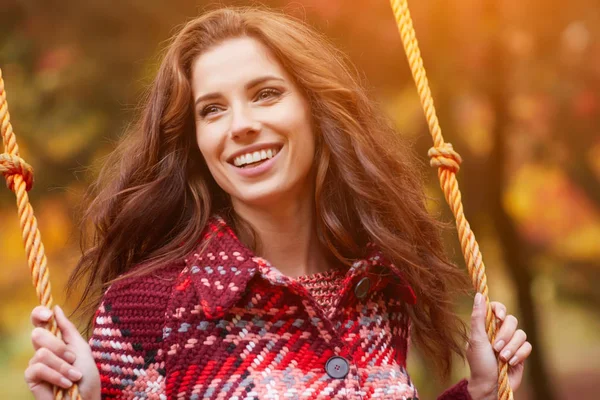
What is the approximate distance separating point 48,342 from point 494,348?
3.63 feet

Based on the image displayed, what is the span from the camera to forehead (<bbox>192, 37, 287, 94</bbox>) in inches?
95.9

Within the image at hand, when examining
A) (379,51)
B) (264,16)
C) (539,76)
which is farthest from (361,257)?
(539,76)

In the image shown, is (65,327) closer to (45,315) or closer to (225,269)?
(45,315)

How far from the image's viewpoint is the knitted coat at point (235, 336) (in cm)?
223

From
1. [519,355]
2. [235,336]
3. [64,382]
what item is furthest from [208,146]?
[519,355]

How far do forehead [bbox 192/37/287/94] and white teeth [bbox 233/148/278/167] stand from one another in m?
0.19

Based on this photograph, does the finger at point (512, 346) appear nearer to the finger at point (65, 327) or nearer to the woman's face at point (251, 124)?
the woman's face at point (251, 124)

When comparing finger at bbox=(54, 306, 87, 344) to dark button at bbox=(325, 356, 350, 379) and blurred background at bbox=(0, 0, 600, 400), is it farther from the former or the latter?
blurred background at bbox=(0, 0, 600, 400)

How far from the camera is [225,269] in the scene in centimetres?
235

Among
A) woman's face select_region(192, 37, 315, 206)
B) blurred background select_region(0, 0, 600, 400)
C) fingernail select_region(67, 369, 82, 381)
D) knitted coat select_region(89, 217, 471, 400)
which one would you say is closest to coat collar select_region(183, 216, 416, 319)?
A: knitted coat select_region(89, 217, 471, 400)

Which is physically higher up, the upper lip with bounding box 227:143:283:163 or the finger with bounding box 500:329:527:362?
the upper lip with bounding box 227:143:283:163

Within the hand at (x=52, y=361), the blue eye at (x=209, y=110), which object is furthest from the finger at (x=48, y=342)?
the blue eye at (x=209, y=110)

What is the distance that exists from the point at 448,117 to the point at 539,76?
0.70m

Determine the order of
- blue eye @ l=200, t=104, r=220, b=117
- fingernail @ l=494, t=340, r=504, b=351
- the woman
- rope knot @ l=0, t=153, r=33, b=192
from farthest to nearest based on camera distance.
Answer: blue eye @ l=200, t=104, r=220, b=117 < fingernail @ l=494, t=340, r=504, b=351 < the woman < rope knot @ l=0, t=153, r=33, b=192
